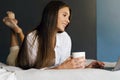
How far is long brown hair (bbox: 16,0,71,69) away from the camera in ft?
4.60

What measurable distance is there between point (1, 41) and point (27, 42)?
1.37 metres

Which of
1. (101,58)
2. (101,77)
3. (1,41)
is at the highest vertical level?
(101,77)

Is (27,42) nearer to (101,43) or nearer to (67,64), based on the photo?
(67,64)

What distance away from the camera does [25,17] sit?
2.81 metres

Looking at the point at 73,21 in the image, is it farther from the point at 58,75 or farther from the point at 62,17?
the point at 58,75

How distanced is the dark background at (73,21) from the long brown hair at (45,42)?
1273 mm

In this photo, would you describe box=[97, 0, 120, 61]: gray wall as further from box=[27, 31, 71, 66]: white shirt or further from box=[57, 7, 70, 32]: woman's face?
box=[57, 7, 70, 32]: woman's face

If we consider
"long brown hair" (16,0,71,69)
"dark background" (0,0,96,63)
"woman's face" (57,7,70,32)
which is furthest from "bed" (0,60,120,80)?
"dark background" (0,0,96,63)

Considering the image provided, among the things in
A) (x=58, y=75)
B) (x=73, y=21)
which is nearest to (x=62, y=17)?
(x=58, y=75)

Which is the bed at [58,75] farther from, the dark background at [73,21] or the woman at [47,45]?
the dark background at [73,21]

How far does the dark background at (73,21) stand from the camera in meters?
2.79

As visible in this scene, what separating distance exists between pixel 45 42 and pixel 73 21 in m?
1.48

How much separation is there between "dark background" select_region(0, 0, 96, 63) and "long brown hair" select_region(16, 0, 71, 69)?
127cm

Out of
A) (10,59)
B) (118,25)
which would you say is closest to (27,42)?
(10,59)
